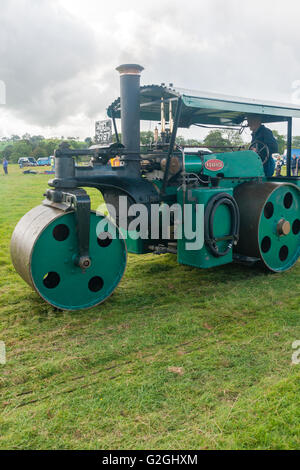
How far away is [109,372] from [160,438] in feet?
2.29

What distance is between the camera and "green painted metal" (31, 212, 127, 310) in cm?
335

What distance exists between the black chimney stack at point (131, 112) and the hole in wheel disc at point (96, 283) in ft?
3.52

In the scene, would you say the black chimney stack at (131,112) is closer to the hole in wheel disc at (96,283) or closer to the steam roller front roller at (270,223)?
the hole in wheel disc at (96,283)

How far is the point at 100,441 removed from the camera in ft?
6.39

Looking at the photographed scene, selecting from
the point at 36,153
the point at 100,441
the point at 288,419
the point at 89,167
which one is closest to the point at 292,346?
the point at 288,419

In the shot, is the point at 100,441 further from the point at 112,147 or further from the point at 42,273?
the point at 112,147

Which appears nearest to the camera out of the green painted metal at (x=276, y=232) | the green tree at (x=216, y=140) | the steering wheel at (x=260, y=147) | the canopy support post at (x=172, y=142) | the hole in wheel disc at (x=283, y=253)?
the canopy support post at (x=172, y=142)

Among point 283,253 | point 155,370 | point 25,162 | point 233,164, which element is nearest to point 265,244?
point 283,253

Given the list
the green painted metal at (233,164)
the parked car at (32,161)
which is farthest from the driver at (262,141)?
the parked car at (32,161)

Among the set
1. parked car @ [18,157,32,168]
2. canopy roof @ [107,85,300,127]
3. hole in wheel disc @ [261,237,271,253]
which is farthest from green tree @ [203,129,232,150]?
parked car @ [18,157,32,168]

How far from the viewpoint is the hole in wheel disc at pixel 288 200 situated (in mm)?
4905

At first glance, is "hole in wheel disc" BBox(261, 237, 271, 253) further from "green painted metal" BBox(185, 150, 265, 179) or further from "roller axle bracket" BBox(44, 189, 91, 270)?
"roller axle bracket" BBox(44, 189, 91, 270)

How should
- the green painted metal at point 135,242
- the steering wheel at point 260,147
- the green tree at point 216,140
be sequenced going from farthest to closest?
the steering wheel at point 260,147 → the green tree at point 216,140 → the green painted metal at point 135,242
